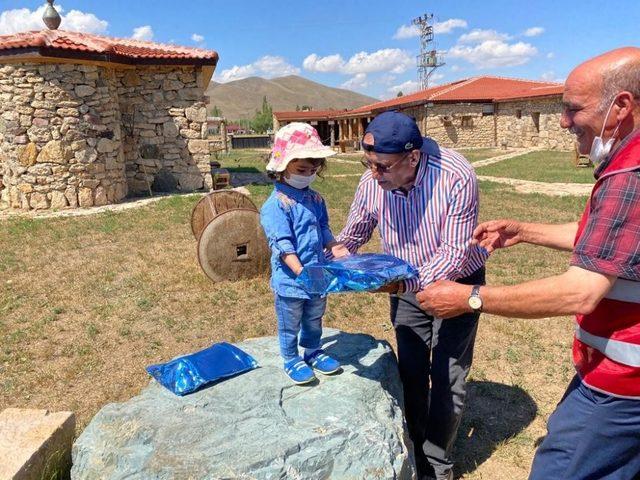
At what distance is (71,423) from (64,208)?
31.5 feet

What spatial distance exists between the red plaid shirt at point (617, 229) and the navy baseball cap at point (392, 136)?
2.95 ft

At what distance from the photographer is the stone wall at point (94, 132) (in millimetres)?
11016

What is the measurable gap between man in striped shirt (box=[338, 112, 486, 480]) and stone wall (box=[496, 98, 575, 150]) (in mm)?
25709

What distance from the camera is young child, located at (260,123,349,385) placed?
280cm

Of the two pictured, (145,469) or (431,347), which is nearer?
(145,469)

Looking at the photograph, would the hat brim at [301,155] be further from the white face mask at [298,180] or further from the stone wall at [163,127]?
the stone wall at [163,127]

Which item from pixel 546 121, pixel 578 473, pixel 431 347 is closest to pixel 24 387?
pixel 431 347

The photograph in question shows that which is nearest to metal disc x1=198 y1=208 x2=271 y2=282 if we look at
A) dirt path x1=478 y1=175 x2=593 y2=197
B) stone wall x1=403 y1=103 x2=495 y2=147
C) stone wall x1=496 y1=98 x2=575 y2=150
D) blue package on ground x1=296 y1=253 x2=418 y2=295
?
blue package on ground x1=296 y1=253 x2=418 y2=295

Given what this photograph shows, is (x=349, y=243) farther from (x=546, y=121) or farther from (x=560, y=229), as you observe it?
(x=546, y=121)

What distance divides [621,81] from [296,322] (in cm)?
192

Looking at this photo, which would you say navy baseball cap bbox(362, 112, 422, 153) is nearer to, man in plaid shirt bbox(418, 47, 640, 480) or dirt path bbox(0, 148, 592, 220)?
man in plaid shirt bbox(418, 47, 640, 480)

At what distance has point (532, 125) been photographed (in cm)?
2797

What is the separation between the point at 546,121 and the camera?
2702 centimetres

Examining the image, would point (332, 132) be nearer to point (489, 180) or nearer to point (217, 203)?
point (489, 180)
